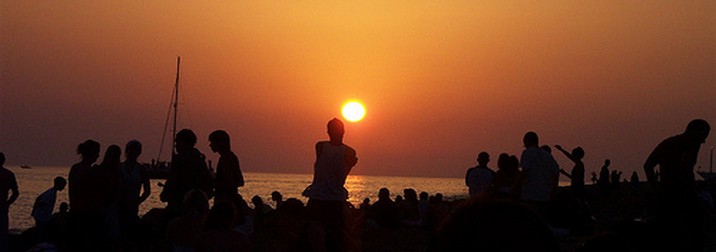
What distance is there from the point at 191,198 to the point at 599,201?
2738cm

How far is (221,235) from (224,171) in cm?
284

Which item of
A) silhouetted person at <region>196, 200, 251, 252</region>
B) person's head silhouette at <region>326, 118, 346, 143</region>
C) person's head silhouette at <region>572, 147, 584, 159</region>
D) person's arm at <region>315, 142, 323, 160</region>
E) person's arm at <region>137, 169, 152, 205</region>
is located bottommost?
silhouetted person at <region>196, 200, 251, 252</region>

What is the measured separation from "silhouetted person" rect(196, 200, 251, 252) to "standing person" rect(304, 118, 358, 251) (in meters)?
2.59

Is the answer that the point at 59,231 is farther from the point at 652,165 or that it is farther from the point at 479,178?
the point at 652,165

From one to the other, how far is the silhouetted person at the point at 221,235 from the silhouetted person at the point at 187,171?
265 cm

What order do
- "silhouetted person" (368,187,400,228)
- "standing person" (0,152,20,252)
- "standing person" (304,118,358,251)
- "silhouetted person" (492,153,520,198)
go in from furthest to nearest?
"silhouetted person" (368,187,400,228), "silhouetted person" (492,153,520,198), "standing person" (0,152,20,252), "standing person" (304,118,358,251)

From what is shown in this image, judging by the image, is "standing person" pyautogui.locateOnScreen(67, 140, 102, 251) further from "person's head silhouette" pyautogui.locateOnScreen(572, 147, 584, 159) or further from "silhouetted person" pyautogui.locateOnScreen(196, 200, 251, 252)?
"person's head silhouette" pyautogui.locateOnScreen(572, 147, 584, 159)

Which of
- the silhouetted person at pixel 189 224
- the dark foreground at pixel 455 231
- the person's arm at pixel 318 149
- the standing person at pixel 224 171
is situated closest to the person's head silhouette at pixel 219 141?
the standing person at pixel 224 171

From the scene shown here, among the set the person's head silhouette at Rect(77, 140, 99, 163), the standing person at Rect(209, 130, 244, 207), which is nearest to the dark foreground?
the standing person at Rect(209, 130, 244, 207)

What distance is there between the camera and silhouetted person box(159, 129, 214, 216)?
1141cm

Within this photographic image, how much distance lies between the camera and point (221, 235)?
8609 mm

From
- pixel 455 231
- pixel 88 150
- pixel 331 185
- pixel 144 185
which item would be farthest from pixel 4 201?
pixel 455 231

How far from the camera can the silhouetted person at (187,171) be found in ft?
37.4

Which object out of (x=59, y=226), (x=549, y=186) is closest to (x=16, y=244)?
(x=59, y=226)
